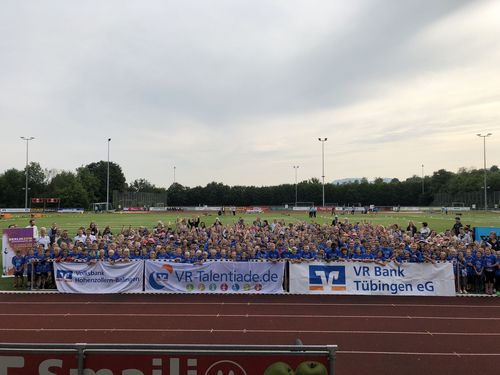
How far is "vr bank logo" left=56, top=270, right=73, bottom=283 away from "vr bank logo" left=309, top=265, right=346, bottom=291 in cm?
821

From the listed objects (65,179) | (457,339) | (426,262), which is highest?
(65,179)

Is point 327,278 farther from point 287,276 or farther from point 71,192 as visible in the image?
point 71,192

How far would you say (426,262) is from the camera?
44.7ft

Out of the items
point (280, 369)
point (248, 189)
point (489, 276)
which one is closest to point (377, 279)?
point (489, 276)

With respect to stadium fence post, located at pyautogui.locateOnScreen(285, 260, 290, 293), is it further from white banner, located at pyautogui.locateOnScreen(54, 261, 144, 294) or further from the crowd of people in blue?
white banner, located at pyautogui.locateOnScreen(54, 261, 144, 294)

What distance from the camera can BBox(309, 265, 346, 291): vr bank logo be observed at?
13.6 metres

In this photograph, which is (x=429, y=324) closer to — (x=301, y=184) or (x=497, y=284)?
(x=497, y=284)

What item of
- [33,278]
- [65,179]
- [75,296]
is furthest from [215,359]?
[65,179]

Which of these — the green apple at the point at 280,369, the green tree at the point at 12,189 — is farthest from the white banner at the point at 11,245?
the green tree at the point at 12,189

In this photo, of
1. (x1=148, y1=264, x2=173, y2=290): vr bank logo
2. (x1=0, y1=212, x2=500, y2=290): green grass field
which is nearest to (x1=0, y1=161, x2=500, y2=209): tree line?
(x1=0, y1=212, x2=500, y2=290): green grass field

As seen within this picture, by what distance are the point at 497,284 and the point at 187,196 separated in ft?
397

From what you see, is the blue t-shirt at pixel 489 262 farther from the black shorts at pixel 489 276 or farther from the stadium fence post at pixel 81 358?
the stadium fence post at pixel 81 358

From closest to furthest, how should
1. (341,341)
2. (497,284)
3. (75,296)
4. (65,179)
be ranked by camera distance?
(341,341) → (75,296) → (497,284) → (65,179)

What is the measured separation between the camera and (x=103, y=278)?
45.8ft
